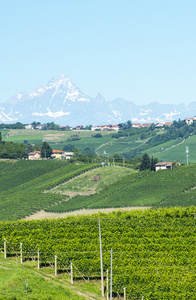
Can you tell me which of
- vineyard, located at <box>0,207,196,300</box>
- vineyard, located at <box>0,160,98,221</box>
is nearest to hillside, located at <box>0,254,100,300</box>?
vineyard, located at <box>0,207,196,300</box>

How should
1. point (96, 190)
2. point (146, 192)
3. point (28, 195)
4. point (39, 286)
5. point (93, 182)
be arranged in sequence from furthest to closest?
point (93, 182) < point (96, 190) < point (28, 195) < point (146, 192) < point (39, 286)

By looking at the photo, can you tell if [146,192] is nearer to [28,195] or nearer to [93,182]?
[93,182]

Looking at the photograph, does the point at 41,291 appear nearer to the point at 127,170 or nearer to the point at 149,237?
the point at 149,237

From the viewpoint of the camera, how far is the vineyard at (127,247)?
5669 centimetres

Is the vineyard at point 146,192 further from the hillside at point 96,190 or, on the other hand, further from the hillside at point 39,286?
the hillside at point 39,286

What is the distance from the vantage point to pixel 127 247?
70.1m

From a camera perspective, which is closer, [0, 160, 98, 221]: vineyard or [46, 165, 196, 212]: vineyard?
[46, 165, 196, 212]: vineyard

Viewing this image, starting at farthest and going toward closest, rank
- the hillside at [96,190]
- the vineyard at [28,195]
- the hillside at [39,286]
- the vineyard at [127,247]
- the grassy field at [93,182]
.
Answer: the grassy field at [93,182], the vineyard at [28,195], the hillside at [96,190], the vineyard at [127,247], the hillside at [39,286]

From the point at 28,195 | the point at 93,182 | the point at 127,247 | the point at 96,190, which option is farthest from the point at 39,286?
the point at 93,182

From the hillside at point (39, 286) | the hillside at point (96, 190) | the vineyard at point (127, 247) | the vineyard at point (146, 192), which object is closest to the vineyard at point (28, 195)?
the hillside at point (96, 190)

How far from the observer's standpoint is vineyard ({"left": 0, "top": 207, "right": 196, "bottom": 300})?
186 feet

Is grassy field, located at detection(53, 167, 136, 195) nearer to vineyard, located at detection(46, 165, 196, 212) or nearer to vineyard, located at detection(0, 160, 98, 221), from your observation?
vineyard, located at detection(46, 165, 196, 212)

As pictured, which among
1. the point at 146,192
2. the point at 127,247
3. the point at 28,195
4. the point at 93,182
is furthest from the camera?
the point at 93,182

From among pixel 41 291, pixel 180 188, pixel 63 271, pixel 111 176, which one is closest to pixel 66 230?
pixel 63 271
